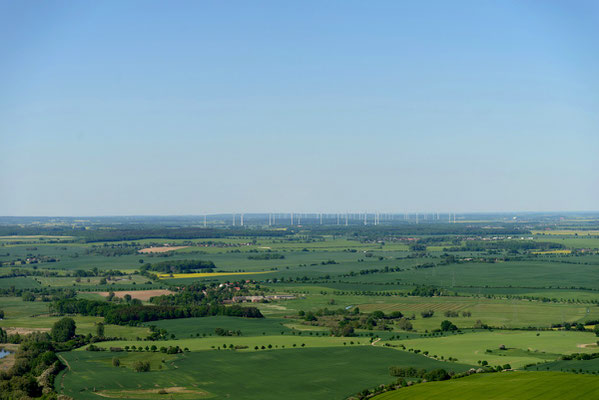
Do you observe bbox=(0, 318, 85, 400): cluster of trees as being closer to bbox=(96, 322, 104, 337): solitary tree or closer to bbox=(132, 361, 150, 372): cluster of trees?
bbox=(96, 322, 104, 337): solitary tree

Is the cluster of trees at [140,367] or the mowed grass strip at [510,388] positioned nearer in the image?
the mowed grass strip at [510,388]

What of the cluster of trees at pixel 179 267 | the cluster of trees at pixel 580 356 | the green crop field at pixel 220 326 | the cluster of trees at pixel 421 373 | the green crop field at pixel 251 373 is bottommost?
the green crop field at pixel 251 373

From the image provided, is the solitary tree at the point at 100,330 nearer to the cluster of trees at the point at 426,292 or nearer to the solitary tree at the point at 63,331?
the solitary tree at the point at 63,331

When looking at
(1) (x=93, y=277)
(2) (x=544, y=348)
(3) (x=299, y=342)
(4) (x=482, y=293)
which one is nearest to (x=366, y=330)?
(3) (x=299, y=342)

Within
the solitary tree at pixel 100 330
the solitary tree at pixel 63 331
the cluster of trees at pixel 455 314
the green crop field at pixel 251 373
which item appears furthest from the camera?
the cluster of trees at pixel 455 314

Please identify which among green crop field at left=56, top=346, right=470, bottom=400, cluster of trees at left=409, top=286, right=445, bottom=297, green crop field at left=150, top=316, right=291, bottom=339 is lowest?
green crop field at left=56, top=346, right=470, bottom=400

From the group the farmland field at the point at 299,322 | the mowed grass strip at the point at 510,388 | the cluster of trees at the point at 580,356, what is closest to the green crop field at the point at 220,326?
the farmland field at the point at 299,322

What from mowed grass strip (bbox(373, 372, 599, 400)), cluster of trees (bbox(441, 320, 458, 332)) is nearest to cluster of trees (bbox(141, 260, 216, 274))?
cluster of trees (bbox(441, 320, 458, 332))

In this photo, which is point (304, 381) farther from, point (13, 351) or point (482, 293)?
point (482, 293)
